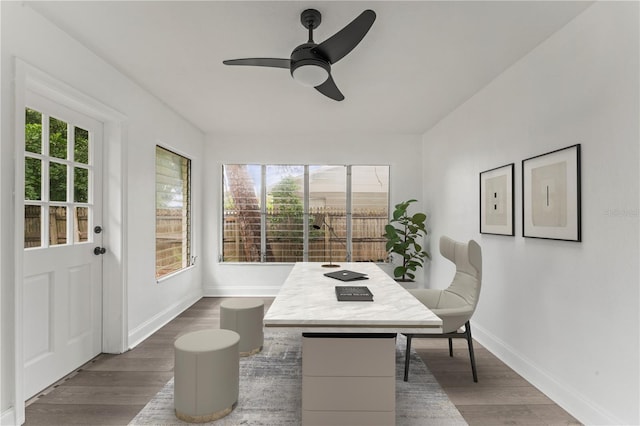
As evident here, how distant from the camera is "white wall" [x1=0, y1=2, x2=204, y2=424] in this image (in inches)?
73.2

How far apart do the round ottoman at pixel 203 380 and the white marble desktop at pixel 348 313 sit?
53cm

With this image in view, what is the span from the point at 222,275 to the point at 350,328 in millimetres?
3927

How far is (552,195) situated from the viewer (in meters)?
2.29

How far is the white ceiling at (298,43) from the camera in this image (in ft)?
6.53

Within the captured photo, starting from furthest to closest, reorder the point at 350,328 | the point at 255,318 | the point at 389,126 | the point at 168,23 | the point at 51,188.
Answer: the point at 389,126, the point at 255,318, the point at 51,188, the point at 168,23, the point at 350,328

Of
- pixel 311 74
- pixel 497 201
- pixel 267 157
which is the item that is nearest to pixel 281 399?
pixel 311 74

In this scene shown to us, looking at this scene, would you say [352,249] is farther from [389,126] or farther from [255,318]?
[255,318]

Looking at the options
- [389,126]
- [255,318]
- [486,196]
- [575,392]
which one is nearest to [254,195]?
[389,126]

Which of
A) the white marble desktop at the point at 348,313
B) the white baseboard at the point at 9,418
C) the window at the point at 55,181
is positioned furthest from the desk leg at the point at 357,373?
the window at the point at 55,181

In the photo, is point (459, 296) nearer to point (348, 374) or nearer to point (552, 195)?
point (552, 195)

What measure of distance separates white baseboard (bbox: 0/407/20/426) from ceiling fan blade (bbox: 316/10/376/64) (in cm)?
269

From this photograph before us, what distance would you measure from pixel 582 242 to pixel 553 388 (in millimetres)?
1017

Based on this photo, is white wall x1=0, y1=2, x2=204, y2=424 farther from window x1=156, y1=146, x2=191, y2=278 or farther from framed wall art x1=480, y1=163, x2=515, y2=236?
framed wall art x1=480, y1=163, x2=515, y2=236

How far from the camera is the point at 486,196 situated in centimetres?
316
